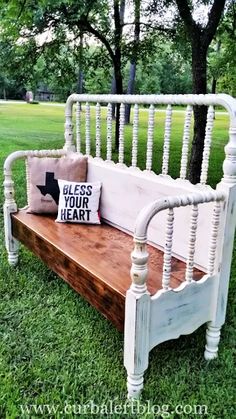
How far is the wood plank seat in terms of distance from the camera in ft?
5.81

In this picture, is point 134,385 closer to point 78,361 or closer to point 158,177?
point 78,361

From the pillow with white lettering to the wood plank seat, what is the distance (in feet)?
0.20

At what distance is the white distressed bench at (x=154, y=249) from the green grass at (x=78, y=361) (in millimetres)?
125

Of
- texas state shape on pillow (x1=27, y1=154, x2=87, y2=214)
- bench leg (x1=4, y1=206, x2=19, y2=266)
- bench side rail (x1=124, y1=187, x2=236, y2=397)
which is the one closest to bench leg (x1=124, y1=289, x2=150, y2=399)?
bench side rail (x1=124, y1=187, x2=236, y2=397)

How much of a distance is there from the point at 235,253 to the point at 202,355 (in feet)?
4.78

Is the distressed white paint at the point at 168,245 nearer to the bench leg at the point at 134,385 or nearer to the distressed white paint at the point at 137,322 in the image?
the distressed white paint at the point at 137,322

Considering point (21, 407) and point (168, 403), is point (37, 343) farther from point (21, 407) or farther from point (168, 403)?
point (168, 403)

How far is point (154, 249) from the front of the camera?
219cm

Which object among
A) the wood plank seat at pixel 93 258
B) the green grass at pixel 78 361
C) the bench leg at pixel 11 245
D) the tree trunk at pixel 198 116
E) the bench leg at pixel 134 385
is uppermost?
the tree trunk at pixel 198 116

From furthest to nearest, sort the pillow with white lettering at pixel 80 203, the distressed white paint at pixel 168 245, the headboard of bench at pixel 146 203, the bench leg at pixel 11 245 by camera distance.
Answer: the bench leg at pixel 11 245 < the pillow with white lettering at pixel 80 203 < the headboard of bench at pixel 146 203 < the distressed white paint at pixel 168 245

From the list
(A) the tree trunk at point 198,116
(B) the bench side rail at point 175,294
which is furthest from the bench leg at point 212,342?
(A) the tree trunk at point 198,116

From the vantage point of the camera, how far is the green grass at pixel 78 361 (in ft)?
5.52

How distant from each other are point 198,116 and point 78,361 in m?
3.11

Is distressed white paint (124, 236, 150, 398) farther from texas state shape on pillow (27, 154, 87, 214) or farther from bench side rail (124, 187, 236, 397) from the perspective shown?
texas state shape on pillow (27, 154, 87, 214)
